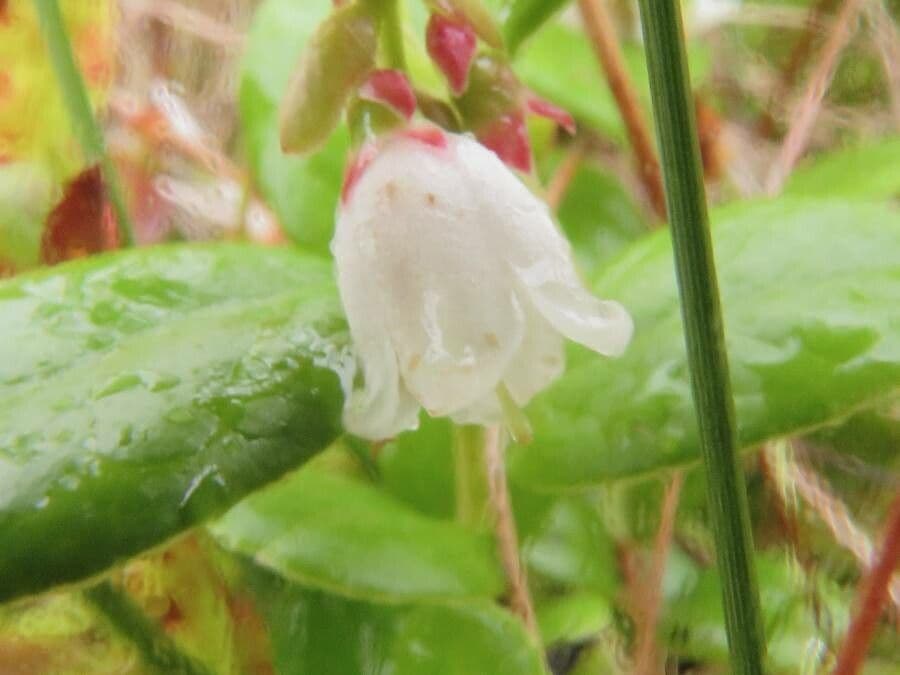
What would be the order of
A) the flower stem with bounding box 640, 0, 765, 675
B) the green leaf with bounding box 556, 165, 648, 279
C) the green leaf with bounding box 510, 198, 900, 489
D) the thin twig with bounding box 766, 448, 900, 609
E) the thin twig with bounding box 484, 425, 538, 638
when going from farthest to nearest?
the green leaf with bounding box 556, 165, 648, 279, the thin twig with bounding box 766, 448, 900, 609, the thin twig with bounding box 484, 425, 538, 638, the green leaf with bounding box 510, 198, 900, 489, the flower stem with bounding box 640, 0, 765, 675

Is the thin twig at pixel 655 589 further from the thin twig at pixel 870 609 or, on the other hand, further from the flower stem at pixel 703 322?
the flower stem at pixel 703 322

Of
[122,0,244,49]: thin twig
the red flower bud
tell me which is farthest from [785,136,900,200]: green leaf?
[122,0,244,49]: thin twig

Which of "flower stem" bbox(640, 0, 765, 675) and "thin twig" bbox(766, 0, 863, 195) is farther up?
"flower stem" bbox(640, 0, 765, 675)

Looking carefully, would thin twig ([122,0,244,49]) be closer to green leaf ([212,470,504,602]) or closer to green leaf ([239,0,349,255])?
green leaf ([239,0,349,255])

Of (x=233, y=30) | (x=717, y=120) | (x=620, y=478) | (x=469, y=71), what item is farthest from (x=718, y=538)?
(x=233, y=30)

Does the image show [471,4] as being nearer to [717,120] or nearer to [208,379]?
[208,379]

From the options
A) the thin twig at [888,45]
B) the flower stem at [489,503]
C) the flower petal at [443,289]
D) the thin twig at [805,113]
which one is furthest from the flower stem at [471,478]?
the thin twig at [888,45]
